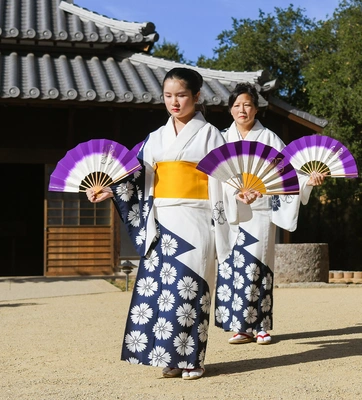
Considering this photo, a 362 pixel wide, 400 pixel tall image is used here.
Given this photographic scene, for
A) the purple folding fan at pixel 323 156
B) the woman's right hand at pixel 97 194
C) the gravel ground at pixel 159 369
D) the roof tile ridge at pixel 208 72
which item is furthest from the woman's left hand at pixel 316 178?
the roof tile ridge at pixel 208 72

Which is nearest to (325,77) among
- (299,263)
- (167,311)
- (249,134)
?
(299,263)

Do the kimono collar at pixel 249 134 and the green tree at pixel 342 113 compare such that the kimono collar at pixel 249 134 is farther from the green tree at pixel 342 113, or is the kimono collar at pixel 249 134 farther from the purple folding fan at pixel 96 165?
the green tree at pixel 342 113

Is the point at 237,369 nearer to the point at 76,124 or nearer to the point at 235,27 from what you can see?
the point at 76,124

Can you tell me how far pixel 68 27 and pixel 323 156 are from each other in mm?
8351

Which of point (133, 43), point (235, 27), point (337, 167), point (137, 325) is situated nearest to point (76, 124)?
point (133, 43)

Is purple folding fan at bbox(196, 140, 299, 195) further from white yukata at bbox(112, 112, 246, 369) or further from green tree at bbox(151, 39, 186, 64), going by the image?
green tree at bbox(151, 39, 186, 64)

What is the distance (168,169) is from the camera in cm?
459

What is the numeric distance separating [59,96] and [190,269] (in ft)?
22.8

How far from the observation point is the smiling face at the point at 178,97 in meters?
4.60

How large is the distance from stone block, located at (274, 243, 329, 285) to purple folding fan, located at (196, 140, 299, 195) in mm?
6520

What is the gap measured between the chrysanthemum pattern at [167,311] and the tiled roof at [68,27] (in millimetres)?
8496

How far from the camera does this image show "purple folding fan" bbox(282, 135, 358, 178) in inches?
217

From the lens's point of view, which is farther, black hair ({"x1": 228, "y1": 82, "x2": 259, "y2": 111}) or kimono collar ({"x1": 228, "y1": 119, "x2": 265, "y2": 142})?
kimono collar ({"x1": 228, "y1": 119, "x2": 265, "y2": 142})

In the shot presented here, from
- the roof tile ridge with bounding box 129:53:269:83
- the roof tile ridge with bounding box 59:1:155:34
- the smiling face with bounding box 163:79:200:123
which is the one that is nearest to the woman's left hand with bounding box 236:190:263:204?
the smiling face with bounding box 163:79:200:123
